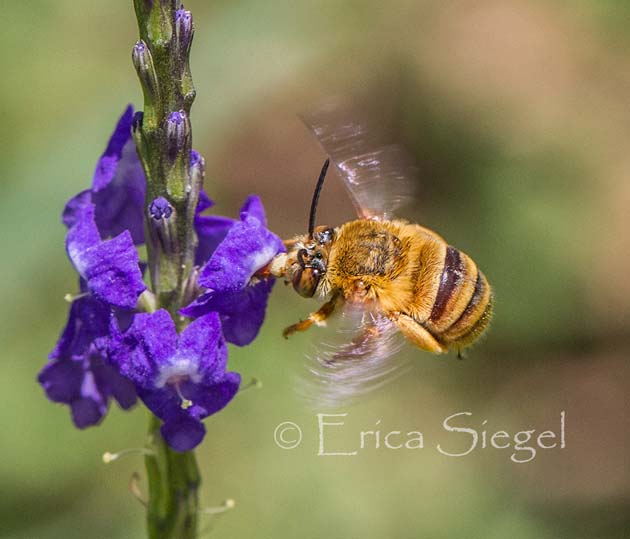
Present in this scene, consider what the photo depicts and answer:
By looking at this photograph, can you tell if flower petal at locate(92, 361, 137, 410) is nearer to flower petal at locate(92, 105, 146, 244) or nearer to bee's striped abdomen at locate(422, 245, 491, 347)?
flower petal at locate(92, 105, 146, 244)

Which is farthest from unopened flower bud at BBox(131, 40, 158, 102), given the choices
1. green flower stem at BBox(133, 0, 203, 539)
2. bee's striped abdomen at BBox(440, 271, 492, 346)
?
bee's striped abdomen at BBox(440, 271, 492, 346)

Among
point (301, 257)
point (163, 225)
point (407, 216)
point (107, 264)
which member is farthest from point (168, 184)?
point (407, 216)

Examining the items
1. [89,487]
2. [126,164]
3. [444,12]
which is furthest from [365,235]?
[444,12]

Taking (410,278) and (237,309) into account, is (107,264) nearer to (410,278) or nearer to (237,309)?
(237,309)

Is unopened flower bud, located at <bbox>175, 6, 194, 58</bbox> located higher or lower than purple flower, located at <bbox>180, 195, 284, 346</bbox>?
higher

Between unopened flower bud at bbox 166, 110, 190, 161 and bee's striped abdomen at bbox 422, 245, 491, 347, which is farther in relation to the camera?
bee's striped abdomen at bbox 422, 245, 491, 347

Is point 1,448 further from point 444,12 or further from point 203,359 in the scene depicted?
point 444,12

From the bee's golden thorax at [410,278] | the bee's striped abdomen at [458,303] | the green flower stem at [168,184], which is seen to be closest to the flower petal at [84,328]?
the green flower stem at [168,184]
